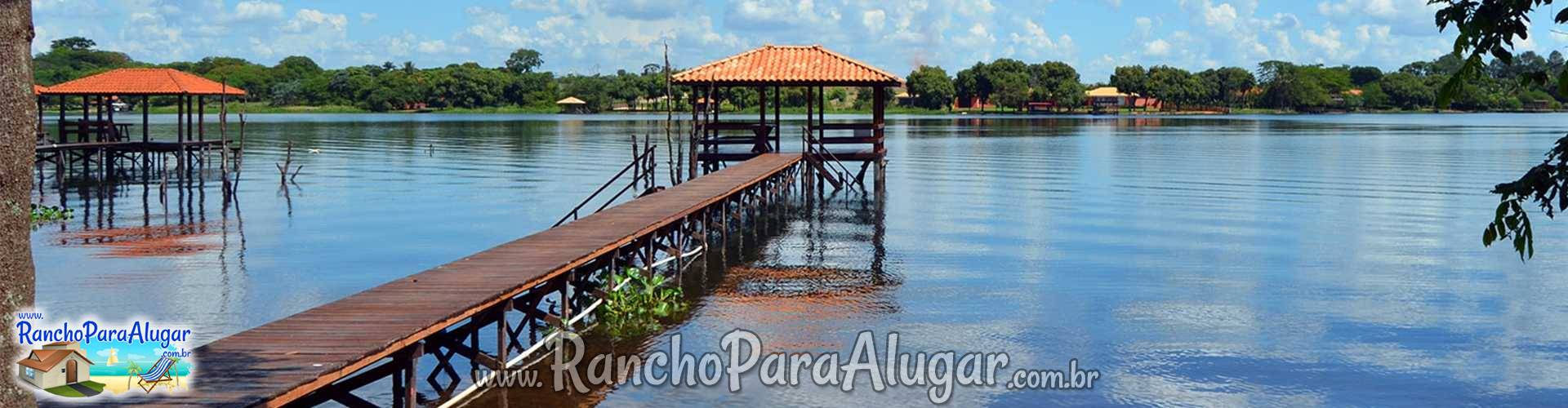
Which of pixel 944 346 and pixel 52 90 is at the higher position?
pixel 52 90

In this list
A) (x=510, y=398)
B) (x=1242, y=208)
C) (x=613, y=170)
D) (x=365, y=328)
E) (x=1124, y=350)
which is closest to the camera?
(x=365, y=328)

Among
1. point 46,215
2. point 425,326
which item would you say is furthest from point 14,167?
point 46,215

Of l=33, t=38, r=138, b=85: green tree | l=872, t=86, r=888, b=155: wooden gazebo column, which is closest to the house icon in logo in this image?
l=872, t=86, r=888, b=155: wooden gazebo column

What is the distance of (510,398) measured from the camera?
36.9ft

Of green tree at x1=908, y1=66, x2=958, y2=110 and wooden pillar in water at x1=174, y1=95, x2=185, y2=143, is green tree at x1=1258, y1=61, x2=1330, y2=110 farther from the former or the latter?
wooden pillar in water at x1=174, y1=95, x2=185, y2=143

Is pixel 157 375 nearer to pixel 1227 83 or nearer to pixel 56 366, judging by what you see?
pixel 56 366

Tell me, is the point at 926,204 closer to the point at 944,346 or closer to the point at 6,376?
the point at 944,346

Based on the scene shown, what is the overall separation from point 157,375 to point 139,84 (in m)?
34.7

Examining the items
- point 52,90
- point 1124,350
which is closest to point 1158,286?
point 1124,350

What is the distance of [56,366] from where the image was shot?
712 cm

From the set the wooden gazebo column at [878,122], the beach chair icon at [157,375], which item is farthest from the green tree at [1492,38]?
the wooden gazebo column at [878,122]

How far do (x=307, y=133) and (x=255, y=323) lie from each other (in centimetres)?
6767

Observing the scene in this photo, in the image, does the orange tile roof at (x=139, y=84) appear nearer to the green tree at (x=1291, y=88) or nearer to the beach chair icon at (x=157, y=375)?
the beach chair icon at (x=157, y=375)

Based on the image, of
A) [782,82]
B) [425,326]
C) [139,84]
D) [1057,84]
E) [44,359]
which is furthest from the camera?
[1057,84]
